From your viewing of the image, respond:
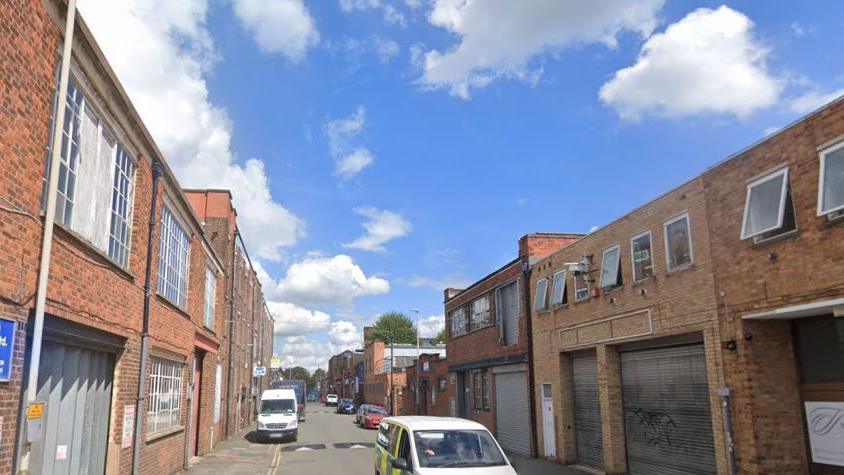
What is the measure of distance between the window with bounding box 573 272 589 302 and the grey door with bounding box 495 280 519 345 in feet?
16.2

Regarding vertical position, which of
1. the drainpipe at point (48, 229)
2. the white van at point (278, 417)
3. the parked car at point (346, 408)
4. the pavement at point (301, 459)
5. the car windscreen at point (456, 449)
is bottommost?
the parked car at point (346, 408)

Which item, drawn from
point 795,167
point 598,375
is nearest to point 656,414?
point 598,375

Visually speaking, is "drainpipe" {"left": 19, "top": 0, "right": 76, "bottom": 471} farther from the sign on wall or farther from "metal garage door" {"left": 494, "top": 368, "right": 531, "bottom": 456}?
"metal garage door" {"left": 494, "top": 368, "right": 531, "bottom": 456}

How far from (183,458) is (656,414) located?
1308cm

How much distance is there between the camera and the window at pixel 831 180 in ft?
31.7

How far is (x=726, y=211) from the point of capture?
40.8 feet

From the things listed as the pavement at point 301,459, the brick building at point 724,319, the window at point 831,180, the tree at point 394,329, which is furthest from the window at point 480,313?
the tree at point 394,329

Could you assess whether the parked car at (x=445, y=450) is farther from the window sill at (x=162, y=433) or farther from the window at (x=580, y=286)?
the window at (x=580, y=286)

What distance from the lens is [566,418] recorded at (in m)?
19.3

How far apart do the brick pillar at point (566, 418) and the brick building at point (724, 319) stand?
376mm

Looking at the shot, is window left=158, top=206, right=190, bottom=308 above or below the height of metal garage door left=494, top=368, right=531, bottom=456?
above

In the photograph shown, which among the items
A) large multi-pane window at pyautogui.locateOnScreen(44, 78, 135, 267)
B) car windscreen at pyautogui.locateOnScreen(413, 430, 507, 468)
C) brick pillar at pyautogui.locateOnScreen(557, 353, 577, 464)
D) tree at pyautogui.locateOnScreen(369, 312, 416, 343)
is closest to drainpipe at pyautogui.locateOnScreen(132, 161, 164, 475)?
large multi-pane window at pyautogui.locateOnScreen(44, 78, 135, 267)

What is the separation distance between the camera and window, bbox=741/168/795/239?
10766 millimetres

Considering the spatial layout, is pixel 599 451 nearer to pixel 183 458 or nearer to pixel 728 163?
pixel 728 163
